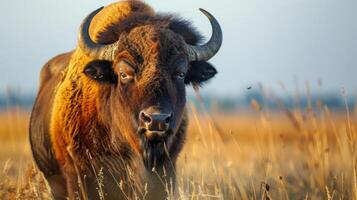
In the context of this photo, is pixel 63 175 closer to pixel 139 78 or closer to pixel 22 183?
pixel 22 183

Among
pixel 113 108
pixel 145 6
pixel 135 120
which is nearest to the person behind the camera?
pixel 135 120

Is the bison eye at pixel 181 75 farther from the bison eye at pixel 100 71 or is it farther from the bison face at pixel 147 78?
the bison eye at pixel 100 71

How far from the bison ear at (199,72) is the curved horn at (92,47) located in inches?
37.2

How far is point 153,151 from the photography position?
24.4 ft

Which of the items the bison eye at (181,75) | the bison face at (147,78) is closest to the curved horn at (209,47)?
the bison face at (147,78)

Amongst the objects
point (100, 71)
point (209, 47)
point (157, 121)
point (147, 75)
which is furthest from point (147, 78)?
point (209, 47)

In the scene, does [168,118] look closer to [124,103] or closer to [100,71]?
[124,103]

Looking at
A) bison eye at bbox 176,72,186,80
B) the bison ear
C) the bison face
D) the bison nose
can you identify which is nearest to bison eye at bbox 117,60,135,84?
the bison face

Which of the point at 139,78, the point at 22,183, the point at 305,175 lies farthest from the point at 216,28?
the point at 305,175

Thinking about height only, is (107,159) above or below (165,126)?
below

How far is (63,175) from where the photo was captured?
8531mm

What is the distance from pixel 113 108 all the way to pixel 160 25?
3.56 ft

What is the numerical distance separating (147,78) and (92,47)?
1151 mm

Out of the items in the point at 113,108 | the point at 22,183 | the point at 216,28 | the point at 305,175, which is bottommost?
the point at 305,175
